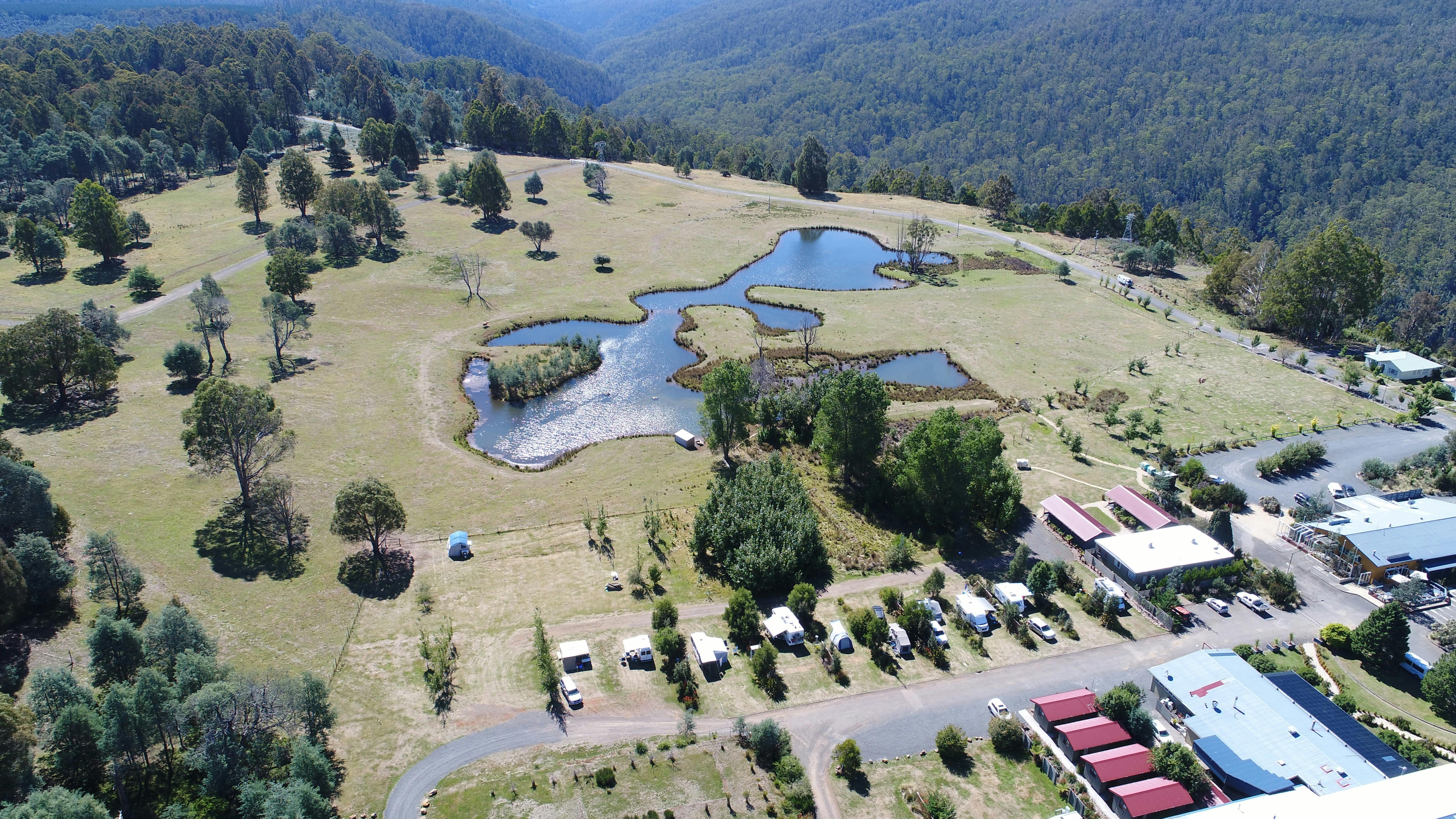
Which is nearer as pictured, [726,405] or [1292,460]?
[726,405]

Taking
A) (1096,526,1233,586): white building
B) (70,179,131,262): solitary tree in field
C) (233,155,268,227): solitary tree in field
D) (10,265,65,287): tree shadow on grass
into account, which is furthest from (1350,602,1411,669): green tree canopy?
(233,155,268,227): solitary tree in field

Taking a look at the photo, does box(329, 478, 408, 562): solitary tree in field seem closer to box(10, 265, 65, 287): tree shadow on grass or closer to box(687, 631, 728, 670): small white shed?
box(687, 631, 728, 670): small white shed

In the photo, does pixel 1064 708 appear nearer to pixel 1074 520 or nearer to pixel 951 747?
pixel 951 747

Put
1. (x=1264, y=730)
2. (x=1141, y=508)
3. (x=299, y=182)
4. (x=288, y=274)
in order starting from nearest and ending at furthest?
(x=1264, y=730)
(x=1141, y=508)
(x=288, y=274)
(x=299, y=182)

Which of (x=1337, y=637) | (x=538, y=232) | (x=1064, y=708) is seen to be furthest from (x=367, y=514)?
(x=538, y=232)

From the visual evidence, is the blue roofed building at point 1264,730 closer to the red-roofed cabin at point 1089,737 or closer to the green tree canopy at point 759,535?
the red-roofed cabin at point 1089,737

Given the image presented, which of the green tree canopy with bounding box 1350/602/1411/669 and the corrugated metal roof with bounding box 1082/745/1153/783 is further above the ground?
the green tree canopy with bounding box 1350/602/1411/669
